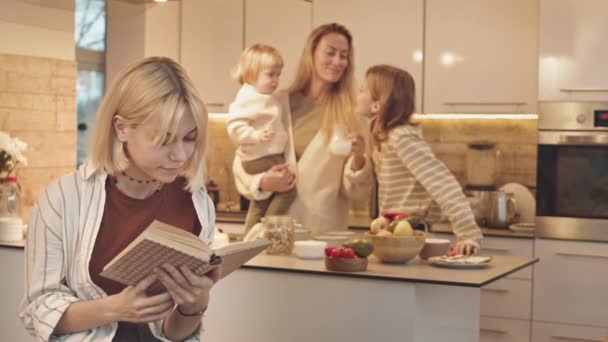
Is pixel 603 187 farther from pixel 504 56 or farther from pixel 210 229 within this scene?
pixel 210 229

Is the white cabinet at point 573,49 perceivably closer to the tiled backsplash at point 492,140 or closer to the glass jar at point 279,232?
the tiled backsplash at point 492,140

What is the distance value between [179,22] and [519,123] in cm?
206

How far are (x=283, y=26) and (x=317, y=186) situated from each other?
1450mm

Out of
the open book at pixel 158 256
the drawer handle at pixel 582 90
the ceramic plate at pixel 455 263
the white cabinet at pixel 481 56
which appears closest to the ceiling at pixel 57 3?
the white cabinet at pixel 481 56

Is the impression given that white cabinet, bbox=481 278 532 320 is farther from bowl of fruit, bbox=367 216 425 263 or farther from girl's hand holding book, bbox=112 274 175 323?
girl's hand holding book, bbox=112 274 175 323

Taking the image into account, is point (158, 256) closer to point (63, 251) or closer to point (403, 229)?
point (63, 251)

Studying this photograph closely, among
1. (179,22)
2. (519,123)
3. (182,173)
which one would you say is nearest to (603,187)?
(519,123)

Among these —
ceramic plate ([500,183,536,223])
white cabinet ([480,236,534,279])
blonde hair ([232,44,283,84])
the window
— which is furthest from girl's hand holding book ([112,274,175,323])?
the window

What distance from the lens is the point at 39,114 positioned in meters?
4.00

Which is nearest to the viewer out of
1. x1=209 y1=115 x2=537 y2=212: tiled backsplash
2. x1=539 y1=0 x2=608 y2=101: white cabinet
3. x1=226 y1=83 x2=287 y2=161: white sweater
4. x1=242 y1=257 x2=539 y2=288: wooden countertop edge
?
x1=242 y1=257 x2=539 y2=288: wooden countertop edge

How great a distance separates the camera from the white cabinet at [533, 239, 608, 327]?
14.0 feet

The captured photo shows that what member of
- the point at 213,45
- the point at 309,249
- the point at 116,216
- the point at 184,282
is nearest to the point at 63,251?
the point at 116,216

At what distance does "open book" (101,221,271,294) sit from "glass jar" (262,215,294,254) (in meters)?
1.54

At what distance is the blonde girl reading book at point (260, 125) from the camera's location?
4.01 m
